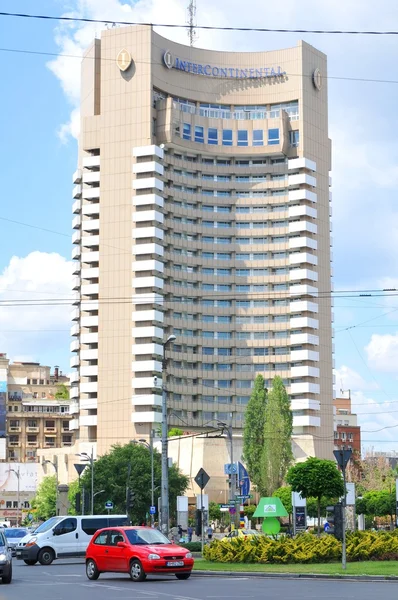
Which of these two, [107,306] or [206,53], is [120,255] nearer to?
[107,306]

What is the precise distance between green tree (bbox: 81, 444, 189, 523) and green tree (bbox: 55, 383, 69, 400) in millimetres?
92007

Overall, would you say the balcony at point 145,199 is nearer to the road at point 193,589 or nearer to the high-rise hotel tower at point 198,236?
the high-rise hotel tower at point 198,236

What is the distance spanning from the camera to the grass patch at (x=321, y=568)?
3167 cm

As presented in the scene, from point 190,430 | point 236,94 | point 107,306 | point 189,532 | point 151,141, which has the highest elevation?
point 236,94

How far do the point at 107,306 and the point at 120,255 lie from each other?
249 inches

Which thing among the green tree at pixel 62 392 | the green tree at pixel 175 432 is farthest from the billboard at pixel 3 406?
the green tree at pixel 175 432

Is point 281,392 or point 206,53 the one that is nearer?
point 281,392

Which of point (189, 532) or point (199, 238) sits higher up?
point (199, 238)

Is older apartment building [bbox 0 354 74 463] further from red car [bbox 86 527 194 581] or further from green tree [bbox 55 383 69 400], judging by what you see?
red car [bbox 86 527 194 581]

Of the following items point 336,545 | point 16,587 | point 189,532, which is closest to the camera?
point 16,587

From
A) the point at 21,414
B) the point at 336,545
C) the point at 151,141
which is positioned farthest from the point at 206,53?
the point at 336,545

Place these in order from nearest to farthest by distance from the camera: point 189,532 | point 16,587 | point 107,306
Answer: point 16,587 → point 189,532 → point 107,306

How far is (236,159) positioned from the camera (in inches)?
5448

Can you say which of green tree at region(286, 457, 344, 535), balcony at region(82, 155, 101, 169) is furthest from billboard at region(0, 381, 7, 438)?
green tree at region(286, 457, 344, 535)
